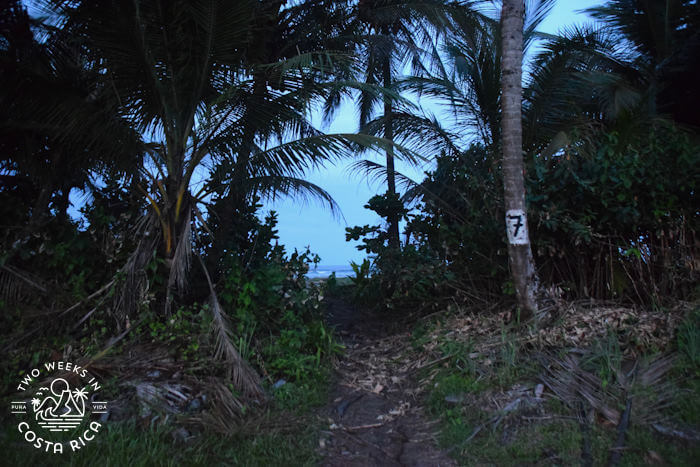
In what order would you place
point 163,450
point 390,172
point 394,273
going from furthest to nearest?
1. point 390,172
2. point 394,273
3. point 163,450

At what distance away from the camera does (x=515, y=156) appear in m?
4.59

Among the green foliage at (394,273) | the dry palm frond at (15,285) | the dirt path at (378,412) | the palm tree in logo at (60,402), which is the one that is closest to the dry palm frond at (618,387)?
the dirt path at (378,412)

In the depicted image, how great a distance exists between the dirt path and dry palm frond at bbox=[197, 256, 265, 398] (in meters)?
0.69

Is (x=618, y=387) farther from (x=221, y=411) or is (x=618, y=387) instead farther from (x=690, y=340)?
(x=221, y=411)

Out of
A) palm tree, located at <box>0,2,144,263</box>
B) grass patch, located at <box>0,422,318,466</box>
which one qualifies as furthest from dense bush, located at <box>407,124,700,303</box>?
palm tree, located at <box>0,2,144,263</box>

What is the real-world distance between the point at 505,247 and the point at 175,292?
155 inches

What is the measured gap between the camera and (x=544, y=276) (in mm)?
5371

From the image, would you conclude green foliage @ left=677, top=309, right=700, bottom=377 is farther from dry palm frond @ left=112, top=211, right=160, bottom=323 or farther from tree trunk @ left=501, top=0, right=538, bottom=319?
dry palm frond @ left=112, top=211, right=160, bottom=323

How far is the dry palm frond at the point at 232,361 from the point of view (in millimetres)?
3846

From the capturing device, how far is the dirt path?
329 centimetres

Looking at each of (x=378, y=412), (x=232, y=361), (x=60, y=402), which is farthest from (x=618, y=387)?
(x=60, y=402)

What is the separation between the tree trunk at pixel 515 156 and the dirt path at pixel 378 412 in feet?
5.31

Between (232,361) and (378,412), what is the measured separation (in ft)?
4.82

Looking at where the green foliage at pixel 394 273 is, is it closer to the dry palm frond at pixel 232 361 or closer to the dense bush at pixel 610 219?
the dense bush at pixel 610 219
